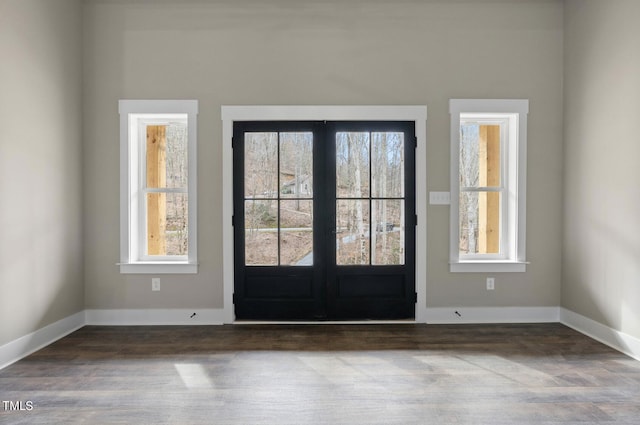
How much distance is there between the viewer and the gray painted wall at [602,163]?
346cm

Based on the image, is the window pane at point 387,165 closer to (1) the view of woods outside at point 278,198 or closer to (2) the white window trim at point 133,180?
(1) the view of woods outside at point 278,198

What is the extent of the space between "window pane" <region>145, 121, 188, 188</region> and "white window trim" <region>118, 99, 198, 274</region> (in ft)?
0.58

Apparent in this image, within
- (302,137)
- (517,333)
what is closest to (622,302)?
(517,333)

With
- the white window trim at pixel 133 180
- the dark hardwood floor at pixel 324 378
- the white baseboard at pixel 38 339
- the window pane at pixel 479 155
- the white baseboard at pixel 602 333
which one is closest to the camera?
the dark hardwood floor at pixel 324 378

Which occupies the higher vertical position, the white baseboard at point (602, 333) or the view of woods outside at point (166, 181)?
the view of woods outside at point (166, 181)

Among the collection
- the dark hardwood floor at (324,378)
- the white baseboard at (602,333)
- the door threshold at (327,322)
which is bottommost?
the dark hardwood floor at (324,378)

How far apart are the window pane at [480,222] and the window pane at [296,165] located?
165 cm

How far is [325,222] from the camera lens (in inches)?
171

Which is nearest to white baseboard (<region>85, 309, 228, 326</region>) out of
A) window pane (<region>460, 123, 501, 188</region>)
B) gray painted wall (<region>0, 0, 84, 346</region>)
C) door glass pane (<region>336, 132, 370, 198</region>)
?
gray painted wall (<region>0, 0, 84, 346</region>)

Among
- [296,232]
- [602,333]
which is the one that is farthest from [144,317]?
[602,333]

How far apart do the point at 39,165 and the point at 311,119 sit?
2486 millimetres

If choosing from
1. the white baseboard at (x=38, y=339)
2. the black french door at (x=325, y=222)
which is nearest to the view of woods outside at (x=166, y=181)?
the black french door at (x=325, y=222)

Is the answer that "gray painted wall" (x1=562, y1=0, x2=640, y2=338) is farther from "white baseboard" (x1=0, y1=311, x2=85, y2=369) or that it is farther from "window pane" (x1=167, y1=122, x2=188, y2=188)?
"white baseboard" (x1=0, y1=311, x2=85, y2=369)

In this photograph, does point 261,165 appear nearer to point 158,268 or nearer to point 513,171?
point 158,268
